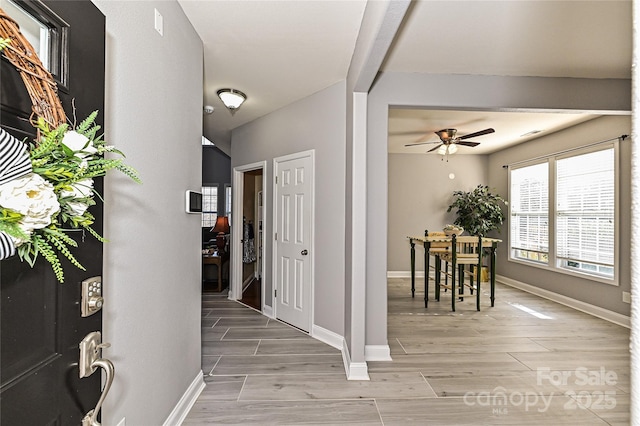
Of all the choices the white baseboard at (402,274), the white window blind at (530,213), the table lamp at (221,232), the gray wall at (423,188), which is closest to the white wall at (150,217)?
the table lamp at (221,232)

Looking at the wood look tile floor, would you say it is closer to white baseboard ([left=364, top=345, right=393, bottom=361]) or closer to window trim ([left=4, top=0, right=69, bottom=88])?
white baseboard ([left=364, top=345, right=393, bottom=361])

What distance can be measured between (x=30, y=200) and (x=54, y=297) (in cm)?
33

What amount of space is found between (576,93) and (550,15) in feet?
3.98

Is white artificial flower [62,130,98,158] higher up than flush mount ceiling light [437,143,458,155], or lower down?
lower down

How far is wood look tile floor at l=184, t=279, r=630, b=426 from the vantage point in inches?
80.2

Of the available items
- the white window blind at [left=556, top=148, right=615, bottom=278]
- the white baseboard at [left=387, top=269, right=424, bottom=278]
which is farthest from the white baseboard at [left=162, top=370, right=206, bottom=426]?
the white window blind at [left=556, top=148, right=615, bottom=278]

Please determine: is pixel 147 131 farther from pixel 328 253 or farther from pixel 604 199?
pixel 604 199

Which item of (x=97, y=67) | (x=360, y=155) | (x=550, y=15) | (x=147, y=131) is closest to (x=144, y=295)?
(x=147, y=131)

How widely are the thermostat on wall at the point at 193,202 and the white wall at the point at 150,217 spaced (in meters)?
0.05

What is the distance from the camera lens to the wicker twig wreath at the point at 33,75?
24.2 inches

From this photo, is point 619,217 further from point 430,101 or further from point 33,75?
point 33,75

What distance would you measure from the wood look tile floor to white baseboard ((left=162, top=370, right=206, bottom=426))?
2.0 inches

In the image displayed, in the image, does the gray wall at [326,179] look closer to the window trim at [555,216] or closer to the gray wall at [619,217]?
the gray wall at [619,217]

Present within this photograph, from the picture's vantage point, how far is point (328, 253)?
318 cm
